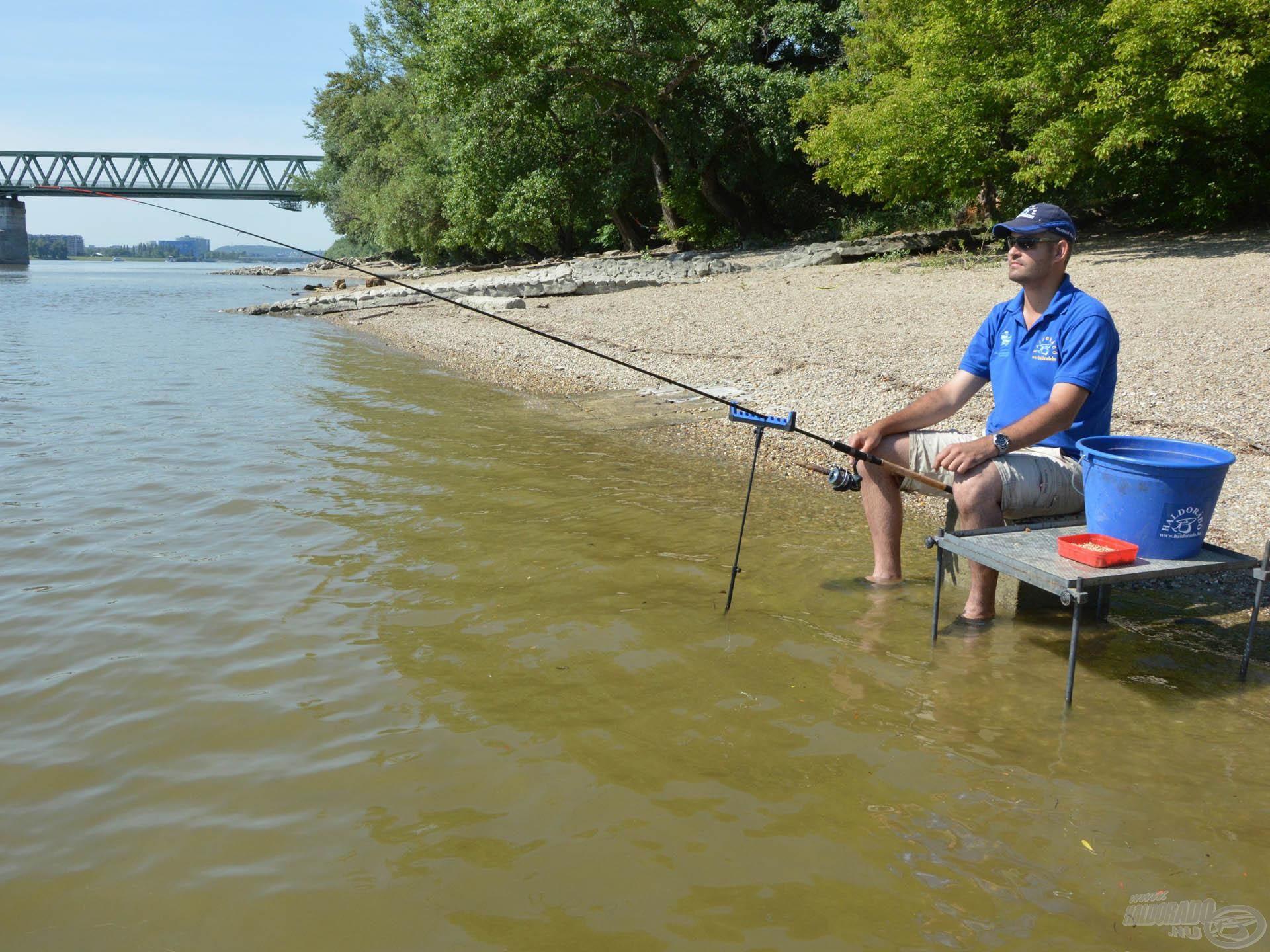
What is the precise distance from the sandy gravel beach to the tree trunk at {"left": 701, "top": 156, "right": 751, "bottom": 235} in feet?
29.4

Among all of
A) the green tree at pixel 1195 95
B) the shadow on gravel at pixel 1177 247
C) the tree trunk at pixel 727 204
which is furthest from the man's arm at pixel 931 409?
the tree trunk at pixel 727 204

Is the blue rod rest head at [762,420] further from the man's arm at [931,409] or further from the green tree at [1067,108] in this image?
the green tree at [1067,108]

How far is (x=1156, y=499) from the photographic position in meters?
3.51

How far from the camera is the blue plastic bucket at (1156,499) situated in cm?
348

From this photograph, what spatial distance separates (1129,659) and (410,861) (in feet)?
9.84

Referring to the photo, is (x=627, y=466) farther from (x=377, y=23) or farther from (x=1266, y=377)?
(x=377, y=23)

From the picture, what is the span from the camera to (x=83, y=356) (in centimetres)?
1500

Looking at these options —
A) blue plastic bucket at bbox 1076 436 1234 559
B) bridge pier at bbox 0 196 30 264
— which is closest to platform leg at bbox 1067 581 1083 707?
blue plastic bucket at bbox 1076 436 1234 559

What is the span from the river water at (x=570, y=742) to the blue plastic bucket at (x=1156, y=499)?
608 mm

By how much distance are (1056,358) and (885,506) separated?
1.02 meters

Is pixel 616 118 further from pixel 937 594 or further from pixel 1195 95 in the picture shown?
pixel 937 594

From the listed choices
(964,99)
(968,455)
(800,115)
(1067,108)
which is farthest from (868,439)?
(800,115)

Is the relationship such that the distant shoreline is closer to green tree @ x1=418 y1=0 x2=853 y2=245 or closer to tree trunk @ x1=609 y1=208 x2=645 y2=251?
green tree @ x1=418 y1=0 x2=853 y2=245

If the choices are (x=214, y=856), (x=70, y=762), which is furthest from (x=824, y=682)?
(x=70, y=762)
